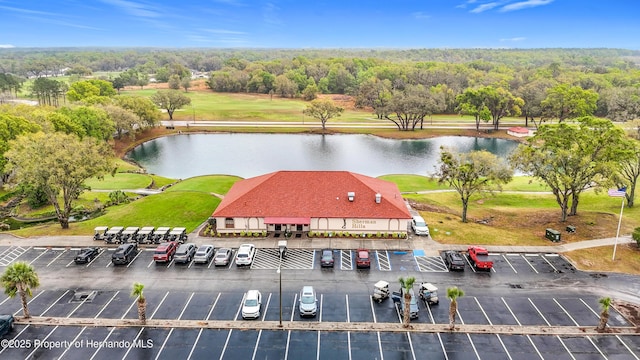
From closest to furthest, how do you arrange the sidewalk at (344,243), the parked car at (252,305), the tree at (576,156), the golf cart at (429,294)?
the parked car at (252,305)
the golf cart at (429,294)
the sidewalk at (344,243)
the tree at (576,156)

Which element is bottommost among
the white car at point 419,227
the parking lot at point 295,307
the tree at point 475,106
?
the parking lot at point 295,307

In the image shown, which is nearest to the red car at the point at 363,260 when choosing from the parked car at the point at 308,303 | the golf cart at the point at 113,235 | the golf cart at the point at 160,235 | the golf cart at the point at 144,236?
the parked car at the point at 308,303

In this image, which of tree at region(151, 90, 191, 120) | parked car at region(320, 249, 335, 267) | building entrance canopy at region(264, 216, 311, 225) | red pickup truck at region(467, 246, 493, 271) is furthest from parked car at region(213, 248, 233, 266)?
tree at region(151, 90, 191, 120)

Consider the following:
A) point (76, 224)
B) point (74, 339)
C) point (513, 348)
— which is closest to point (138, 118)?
point (76, 224)

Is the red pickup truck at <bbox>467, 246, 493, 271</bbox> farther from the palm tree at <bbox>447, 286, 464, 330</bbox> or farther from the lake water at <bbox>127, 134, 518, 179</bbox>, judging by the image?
the lake water at <bbox>127, 134, 518, 179</bbox>

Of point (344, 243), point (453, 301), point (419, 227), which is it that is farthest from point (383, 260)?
point (453, 301)

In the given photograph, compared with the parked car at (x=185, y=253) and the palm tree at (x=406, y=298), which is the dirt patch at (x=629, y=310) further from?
the parked car at (x=185, y=253)

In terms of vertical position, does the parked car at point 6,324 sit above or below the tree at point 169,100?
below
